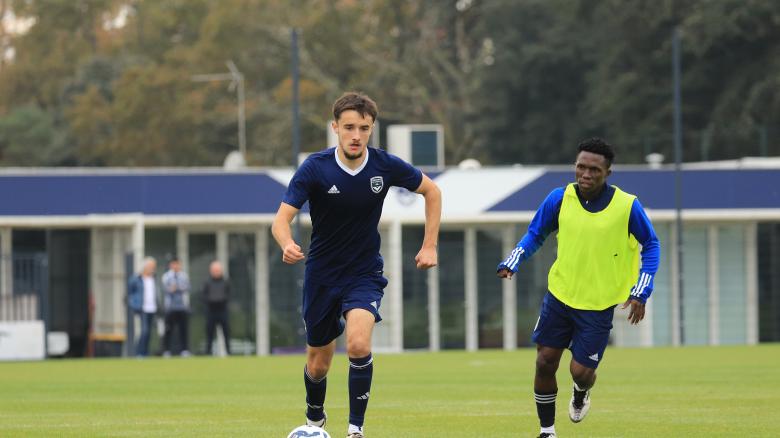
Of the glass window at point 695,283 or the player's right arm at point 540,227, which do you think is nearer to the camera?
the player's right arm at point 540,227

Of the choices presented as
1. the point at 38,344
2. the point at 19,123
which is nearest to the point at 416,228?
the point at 38,344

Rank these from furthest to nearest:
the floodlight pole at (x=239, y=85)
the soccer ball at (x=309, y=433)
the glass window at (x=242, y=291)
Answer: the floodlight pole at (x=239, y=85) < the glass window at (x=242, y=291) < the soccer ball at (x=309, y=433)

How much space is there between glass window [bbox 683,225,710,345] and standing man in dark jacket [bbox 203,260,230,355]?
1157cm

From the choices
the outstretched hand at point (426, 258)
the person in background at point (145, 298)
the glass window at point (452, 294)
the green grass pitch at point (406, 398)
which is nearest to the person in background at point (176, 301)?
the person in background at point (145, 298)

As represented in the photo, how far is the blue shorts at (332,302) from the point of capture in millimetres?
11516

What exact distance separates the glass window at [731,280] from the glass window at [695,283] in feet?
1.11

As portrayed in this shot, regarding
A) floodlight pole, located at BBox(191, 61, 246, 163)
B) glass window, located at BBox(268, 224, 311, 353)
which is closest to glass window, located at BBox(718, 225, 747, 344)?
glass window, located at BBox(268, 224, 311, 353)

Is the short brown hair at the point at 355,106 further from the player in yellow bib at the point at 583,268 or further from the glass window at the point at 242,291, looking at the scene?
the glass window at the point at 242,291

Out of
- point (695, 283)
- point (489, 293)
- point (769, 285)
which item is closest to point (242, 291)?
point (489, 293)

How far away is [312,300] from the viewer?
11.6m

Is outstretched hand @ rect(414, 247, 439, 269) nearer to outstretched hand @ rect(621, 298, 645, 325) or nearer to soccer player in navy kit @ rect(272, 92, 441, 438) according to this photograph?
soccer player in navy kit @ rect(272, 92, 441, 438)

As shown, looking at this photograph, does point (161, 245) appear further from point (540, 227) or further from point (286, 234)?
point (286, 234)

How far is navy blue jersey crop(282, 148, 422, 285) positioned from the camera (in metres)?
11.4

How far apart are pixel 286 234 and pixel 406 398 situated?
24.1 feet
